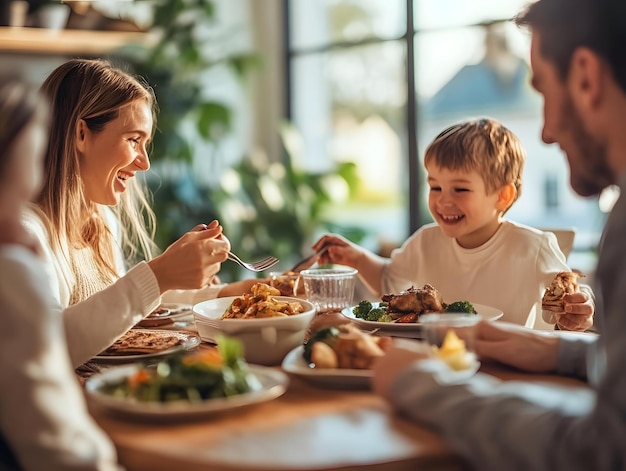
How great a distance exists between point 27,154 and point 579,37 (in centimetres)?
84

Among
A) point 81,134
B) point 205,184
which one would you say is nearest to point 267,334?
point 81,134

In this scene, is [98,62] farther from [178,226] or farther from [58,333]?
[178,226]

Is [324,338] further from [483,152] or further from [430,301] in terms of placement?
[483,152]

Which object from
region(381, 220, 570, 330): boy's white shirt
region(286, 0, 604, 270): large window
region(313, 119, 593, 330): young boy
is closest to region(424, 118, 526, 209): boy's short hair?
region(313, 119, 593, 330): young boy

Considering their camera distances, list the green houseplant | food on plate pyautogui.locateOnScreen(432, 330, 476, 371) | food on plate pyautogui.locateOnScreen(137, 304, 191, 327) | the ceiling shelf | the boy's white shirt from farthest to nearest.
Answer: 1. the green houseplant
2. the ceiling shelf
3. the boy's white shirt
4. food on plate pyautogui.locateOnScreen(137, 304, 191, 327)
5. food on plate pyautogui.locateOnScreen(432, 330, 476, 371)

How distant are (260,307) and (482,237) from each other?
40.4 inches

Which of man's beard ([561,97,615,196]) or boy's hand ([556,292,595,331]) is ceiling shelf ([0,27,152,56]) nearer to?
boy's hand ([556,292,595,331])

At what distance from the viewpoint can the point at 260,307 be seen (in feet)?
5.81

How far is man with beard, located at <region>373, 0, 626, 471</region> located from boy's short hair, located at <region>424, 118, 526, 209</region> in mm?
968

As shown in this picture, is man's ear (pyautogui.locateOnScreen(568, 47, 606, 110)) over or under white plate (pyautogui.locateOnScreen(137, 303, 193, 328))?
over

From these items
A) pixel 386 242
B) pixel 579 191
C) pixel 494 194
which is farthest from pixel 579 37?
pixel 386 242

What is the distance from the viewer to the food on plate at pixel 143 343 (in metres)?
1.75

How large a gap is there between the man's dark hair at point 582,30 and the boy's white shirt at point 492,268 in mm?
1045

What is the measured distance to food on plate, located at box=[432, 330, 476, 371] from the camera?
1406 mm
